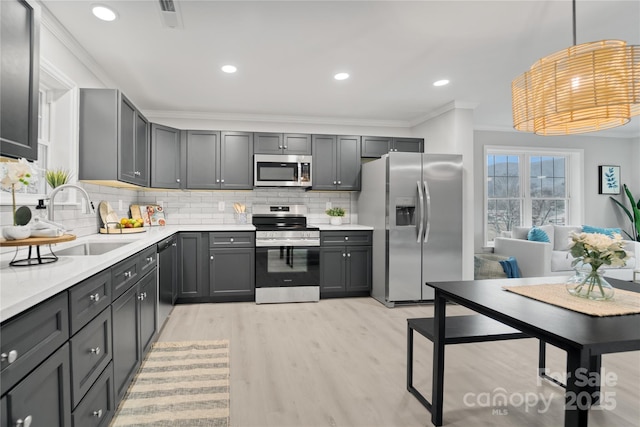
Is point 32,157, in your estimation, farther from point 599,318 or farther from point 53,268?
point 599,318

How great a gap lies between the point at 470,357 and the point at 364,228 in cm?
220

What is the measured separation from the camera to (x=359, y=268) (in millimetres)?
4727

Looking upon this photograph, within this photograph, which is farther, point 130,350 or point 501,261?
point 501,261

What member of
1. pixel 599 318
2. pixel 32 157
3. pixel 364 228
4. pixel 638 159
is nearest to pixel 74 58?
pixel 32 157

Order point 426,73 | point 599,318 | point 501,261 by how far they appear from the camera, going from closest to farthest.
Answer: point 599,318, point 426,73, point 501,261

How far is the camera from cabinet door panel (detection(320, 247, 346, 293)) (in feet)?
15.2

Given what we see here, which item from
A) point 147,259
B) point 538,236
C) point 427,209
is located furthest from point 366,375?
point 538,236

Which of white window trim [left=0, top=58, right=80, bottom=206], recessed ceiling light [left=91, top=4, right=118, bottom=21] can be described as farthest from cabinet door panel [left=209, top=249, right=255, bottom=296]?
recessed ceiling light [left=91, top=4, right=118, bottom=21]

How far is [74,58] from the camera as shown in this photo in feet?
9.87

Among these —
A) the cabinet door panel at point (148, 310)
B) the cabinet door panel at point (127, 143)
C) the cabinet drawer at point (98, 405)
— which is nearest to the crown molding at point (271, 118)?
the cabinet door panel at point (127, 143)

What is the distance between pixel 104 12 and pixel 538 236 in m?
5.57

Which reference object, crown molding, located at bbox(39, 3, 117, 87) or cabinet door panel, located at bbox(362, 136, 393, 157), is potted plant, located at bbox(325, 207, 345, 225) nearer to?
cabinet door panel, located at bbox(362, 136, 393, 157)

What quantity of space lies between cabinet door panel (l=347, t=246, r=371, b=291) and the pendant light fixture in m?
2.95

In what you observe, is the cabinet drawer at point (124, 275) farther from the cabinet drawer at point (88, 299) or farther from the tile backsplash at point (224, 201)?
the tile backsplash at point (224, 201)
